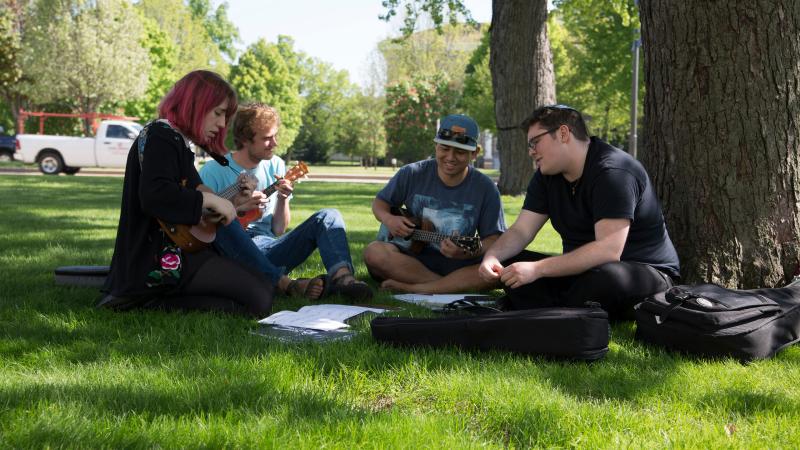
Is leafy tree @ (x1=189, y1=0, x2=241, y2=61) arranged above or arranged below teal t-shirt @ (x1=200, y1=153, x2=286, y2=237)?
above

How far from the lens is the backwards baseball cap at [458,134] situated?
554 centimetres

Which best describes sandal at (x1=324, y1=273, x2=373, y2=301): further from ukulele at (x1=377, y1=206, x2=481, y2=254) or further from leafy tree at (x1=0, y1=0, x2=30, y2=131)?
leafy tree at (x1=0, y1=0, x2=30, y2=131)

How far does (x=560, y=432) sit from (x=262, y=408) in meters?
1.08

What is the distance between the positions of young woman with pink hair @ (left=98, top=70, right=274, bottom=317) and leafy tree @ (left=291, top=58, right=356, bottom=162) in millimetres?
57483

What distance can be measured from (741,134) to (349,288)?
8.80 ft

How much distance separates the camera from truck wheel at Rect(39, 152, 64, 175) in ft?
82.8

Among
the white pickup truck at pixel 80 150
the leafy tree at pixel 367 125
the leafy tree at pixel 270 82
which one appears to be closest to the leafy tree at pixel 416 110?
the leafy tree at pixel 367 125

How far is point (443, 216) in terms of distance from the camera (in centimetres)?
581

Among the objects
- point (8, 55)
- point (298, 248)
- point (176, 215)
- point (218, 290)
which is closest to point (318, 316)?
point (218, 290)

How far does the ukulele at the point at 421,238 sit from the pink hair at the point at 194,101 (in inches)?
75.0

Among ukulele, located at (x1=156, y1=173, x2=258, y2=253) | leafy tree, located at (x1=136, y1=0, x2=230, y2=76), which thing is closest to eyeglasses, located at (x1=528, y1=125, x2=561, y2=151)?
ukulele, located at (x1=156, y1=173, x2=258, y2=253)

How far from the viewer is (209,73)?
449 centimetres

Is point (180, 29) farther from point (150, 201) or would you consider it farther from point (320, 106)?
point (150, 201)

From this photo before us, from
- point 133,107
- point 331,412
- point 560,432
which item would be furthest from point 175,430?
point 133,107
